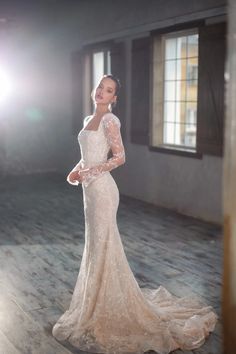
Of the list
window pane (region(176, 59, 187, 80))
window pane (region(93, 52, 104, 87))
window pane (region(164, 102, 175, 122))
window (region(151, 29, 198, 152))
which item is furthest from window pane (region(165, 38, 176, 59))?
window pane (region(93, 52, 104, 87))

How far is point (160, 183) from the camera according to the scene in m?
7.41

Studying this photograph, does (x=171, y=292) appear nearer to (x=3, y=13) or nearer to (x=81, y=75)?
(x=81, y=75)

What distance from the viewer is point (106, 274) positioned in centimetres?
296

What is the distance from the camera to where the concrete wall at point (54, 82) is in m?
7.83

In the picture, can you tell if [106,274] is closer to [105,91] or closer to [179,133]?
[105,91]

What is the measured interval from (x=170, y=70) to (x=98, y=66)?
2399 millimetres

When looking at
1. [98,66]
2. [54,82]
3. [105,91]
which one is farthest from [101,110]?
[54,82]

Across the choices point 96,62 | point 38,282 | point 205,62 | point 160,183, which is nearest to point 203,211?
point 160,183

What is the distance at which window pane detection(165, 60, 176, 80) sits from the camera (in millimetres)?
7379

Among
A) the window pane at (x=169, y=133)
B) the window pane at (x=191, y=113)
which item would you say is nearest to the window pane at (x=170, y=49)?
the window pane at (x=191, y=113)

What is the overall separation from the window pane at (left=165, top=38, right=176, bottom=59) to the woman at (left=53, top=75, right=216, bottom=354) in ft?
15.3

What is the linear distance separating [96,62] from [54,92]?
188cm

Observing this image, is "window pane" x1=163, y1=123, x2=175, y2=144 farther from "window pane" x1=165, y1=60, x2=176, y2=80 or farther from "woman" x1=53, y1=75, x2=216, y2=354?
"woman" x1=53, y1=75, x2=216, y2=354

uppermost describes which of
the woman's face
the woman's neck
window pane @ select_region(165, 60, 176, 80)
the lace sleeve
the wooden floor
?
window pane @ select_region(165, 60, 176, 80)
